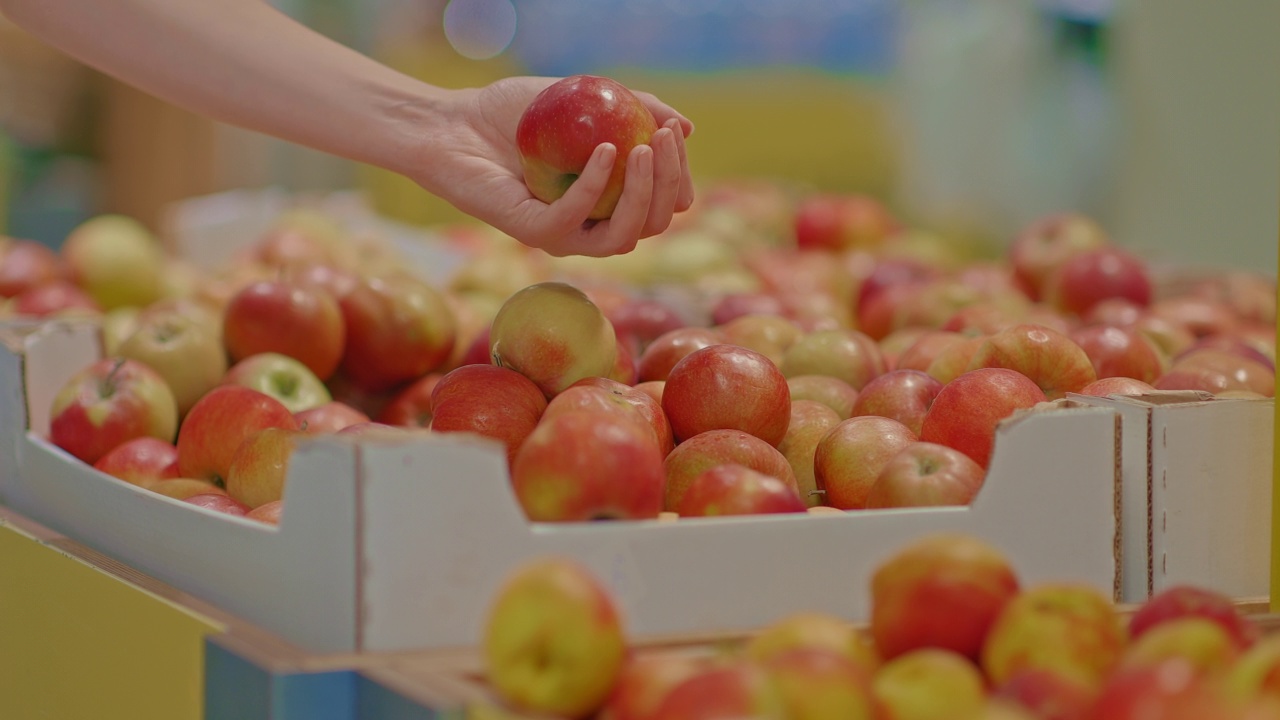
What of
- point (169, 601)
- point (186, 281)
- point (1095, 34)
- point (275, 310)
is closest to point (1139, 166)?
point (1095, 34)

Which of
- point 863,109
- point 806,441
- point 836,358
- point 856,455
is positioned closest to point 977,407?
point 856,455

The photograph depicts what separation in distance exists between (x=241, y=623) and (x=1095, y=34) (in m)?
4.21

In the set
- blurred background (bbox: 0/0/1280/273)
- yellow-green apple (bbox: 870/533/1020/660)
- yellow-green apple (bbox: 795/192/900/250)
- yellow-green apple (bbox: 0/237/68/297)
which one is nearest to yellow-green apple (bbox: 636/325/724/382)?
yellow-green apple (bbox: 870/533/1020/660)

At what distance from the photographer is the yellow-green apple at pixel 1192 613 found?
1021 millimetres

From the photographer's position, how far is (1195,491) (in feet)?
4.66

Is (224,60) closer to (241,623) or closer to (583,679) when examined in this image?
(241,623)

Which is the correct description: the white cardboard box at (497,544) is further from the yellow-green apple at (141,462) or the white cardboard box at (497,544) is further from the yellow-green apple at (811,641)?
the yellow-green apple at (141,462)

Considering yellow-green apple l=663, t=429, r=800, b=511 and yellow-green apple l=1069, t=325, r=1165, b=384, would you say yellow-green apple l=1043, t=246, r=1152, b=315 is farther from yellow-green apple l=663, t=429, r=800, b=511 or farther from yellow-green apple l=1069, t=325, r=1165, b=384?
yellow-green apple l=663, t=429, r=800, b=511

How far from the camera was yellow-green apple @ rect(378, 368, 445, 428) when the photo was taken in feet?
6.85

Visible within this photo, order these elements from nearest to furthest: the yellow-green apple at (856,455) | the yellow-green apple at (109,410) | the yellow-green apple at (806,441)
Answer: the yellow-green apple at (856,455)
the yellow-green apple at (806,441)
the yellow-green apple at (109,410)

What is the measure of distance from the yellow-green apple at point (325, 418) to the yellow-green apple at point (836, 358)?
0.61 meters

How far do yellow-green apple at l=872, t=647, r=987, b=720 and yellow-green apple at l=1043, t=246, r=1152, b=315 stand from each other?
187 cm

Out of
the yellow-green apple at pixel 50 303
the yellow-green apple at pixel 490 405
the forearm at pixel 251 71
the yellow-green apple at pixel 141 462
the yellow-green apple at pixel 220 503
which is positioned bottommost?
the yellow-green apple at pixel 220 503

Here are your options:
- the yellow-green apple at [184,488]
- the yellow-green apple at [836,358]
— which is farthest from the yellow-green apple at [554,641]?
the yellow-green apple at [836,358]
